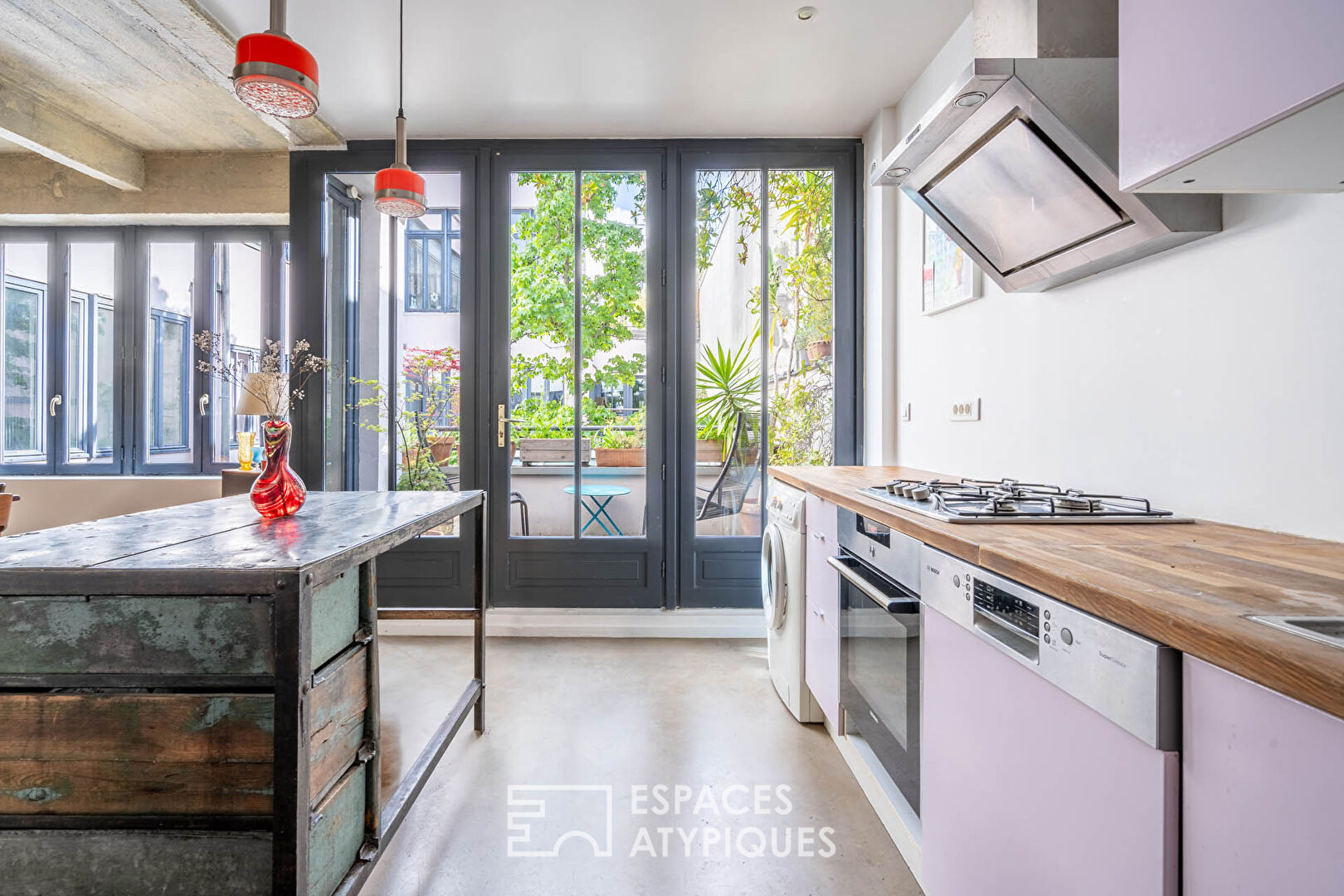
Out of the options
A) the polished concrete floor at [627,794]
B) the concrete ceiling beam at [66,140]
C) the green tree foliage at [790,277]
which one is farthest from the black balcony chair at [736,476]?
the concrete ceiling beam at [66,140]

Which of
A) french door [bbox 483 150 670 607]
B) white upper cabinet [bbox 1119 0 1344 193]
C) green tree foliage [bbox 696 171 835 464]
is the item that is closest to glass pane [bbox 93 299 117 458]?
french door [bbox 483 150 670 607]

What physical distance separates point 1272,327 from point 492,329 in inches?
130

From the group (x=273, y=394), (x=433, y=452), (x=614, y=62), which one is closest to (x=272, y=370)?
(x=273, y=394)

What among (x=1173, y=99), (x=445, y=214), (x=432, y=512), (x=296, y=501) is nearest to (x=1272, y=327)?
(x=1173, y=99)

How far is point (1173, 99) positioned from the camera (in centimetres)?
100

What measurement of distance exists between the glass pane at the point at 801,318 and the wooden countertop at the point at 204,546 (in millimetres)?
2224

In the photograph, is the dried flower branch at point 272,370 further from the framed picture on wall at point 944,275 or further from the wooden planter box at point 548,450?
the framed picture on wall at point 944,275

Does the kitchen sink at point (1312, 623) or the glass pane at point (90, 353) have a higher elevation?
the glass pane at point (90, 353)

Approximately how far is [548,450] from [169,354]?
3459mm

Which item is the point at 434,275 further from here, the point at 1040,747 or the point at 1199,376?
the point at 1040,747

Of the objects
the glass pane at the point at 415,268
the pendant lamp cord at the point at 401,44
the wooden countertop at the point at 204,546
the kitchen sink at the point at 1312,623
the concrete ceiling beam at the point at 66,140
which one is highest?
the concrete ceiling beam at the point at 66,140

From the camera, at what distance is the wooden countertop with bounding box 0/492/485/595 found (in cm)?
112

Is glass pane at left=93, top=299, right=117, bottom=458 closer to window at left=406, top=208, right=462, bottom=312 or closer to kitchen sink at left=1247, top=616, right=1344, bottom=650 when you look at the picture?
window at left=406, top=208, right=462, bottom=312

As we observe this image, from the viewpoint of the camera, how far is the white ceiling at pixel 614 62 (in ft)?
8.30
